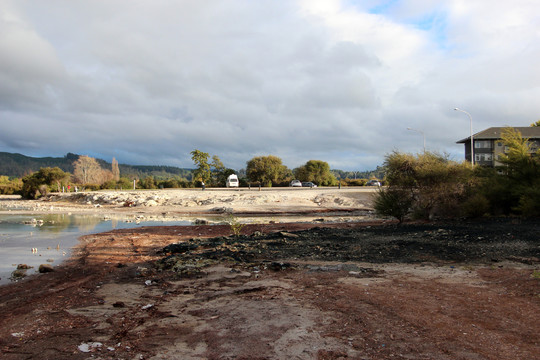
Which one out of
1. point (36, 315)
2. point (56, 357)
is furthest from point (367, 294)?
point (36, 315)

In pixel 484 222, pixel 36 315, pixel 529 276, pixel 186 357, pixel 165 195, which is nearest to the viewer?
pixel 186 357

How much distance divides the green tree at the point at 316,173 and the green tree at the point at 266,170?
14.1ft

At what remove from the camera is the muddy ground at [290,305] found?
15.2 feet

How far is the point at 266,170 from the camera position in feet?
245

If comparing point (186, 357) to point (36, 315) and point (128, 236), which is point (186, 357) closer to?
point (36, 315)

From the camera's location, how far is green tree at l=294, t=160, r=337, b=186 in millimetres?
77750

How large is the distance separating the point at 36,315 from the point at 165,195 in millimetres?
40354

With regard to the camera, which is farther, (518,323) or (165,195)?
(165,195)

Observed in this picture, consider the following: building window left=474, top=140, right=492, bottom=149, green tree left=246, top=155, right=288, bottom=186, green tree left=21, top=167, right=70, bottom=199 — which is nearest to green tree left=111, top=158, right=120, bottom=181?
green tree left=21, top=167, right=70, bottom=199

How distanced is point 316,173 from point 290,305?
2892 inches

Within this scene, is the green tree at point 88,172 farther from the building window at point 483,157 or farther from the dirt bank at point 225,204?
the building window at point 483,157

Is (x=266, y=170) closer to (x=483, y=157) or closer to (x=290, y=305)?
(x=483, y=157)

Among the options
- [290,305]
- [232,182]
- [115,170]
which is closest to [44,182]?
[115,170]

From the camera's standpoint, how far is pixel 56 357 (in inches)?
178
